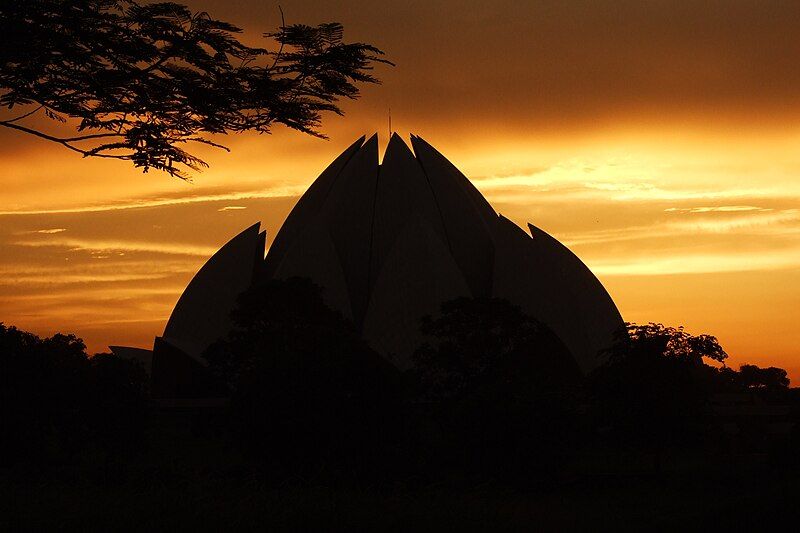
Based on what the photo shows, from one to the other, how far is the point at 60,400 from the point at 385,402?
1143cm

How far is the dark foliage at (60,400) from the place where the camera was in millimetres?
30906

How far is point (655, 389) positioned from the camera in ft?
118

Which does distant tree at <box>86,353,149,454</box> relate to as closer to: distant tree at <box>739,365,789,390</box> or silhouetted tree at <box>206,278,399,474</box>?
silhouetted tree at <box>206,278,399,474</box>

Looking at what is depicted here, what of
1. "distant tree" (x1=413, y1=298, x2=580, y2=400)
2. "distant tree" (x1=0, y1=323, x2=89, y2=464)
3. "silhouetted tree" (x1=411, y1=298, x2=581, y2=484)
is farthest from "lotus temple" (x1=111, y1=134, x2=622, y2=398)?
"distant tree" (x1=0, y1=323, x2=89, y2=464)

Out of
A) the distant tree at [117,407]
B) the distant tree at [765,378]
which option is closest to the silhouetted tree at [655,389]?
the distant tree at [117,407]

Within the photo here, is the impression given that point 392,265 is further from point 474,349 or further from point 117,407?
point 117,407

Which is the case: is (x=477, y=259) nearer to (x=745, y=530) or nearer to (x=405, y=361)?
(x=405, y=361)

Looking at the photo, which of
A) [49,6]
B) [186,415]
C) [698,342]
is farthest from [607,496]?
[186,415]

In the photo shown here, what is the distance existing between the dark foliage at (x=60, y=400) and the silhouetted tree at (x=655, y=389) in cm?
1595

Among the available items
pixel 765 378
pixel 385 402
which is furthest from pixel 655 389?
pixel 765 378

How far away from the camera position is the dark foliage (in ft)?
101

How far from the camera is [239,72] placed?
1288cm

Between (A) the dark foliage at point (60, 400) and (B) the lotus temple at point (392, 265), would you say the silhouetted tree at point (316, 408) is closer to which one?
(A) the dark foliage at point (60, 400)

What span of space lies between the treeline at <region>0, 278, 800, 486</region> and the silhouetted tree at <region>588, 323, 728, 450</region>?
47 mm
